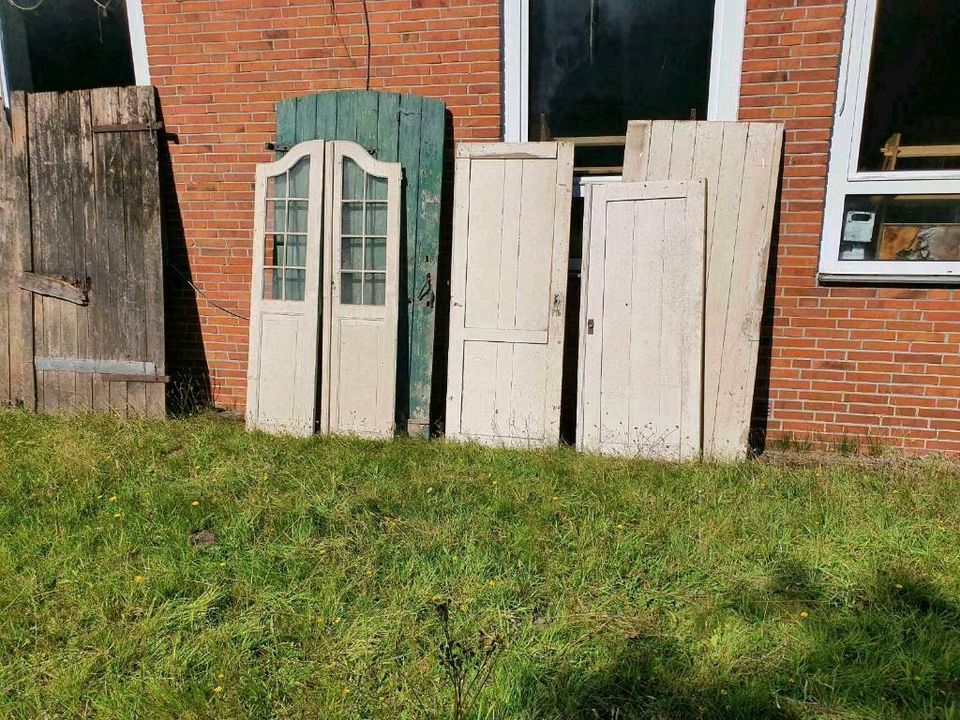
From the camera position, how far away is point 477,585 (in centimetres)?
257

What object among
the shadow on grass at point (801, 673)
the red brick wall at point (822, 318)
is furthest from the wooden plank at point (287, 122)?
the shadow on grass at point (801, 673)

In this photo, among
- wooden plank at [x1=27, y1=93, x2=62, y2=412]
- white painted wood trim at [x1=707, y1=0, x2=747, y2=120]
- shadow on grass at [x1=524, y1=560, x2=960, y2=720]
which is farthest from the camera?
wooden plank at [x1=27, y1=93, x2=62, y2=412]

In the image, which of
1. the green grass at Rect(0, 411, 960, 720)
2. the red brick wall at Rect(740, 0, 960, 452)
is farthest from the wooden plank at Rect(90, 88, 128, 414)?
the red brick wall at Rect(740, 0, 960, 452)

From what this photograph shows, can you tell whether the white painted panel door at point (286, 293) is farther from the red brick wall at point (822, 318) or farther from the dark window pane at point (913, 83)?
the dark window pane at point (913, 83)

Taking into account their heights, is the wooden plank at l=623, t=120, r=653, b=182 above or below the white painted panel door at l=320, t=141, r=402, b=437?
above

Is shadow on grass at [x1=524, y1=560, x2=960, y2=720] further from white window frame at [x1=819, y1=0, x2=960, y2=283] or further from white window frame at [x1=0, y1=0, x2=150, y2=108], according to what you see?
white window frame at [x1=0, y1=0, x2=150, y2=108]

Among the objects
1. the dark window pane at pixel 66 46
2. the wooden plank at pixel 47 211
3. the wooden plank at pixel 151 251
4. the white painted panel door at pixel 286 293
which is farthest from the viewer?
the dark window pane at pixel 66 46

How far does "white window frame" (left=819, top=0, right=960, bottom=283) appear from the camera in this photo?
12.2 feet

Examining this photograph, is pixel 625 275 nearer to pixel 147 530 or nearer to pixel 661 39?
pixel 661 39

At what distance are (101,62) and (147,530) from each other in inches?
146

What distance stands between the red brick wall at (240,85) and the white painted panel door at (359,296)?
25.3 inches

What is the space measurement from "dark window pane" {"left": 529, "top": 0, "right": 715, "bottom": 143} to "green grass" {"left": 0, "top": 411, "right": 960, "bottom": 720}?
91.8 inches

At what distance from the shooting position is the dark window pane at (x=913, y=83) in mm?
3826

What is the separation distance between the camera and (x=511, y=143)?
4.00 meters
